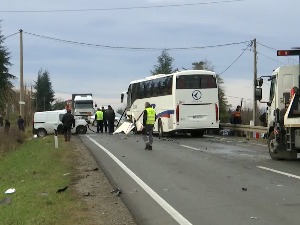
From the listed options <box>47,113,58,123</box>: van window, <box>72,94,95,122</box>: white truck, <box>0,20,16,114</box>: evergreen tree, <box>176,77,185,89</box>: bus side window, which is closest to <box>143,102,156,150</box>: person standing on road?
<box>176,77,185,89</box>: bus side window

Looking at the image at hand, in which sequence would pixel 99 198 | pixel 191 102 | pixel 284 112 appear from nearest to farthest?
1. pixel 99 198
2. pixel 284 112
3. pixel 191 102

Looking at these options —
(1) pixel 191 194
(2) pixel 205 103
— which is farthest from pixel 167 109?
(1) pixel 191 194

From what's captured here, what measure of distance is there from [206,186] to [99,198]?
2451 millimetres

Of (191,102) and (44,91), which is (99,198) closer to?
(191,102)

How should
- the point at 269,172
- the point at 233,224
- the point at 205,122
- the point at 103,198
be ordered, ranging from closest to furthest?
the point at 233,224 → the point at 103,198 → the point at 269,172 → the point at 205,122

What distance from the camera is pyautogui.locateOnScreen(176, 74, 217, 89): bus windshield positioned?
1043 inches

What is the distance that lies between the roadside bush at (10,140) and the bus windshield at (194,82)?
9933 millimetres

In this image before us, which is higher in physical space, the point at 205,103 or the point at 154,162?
the point at 205,103

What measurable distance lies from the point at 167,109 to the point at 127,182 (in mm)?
16435

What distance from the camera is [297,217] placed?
7.41 metres

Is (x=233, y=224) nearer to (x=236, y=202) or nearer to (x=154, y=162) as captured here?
(x=236, y=202)

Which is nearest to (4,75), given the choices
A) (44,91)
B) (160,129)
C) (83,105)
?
(83,105)

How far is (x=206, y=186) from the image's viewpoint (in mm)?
10430

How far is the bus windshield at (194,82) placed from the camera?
86.9 feet
